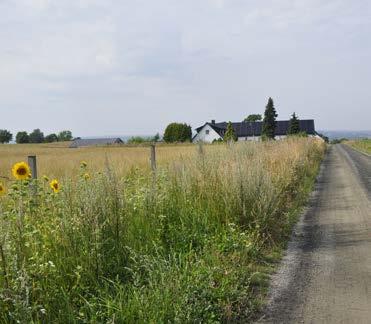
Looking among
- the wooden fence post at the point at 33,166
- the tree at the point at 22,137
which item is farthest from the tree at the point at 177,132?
the wooden fence post at the point at 33,166

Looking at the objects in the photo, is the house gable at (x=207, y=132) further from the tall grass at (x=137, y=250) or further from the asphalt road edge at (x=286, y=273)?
the tall grass at (x=137, y=250)

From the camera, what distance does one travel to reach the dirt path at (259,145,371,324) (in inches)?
177

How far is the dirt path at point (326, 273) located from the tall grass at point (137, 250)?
0.28 m

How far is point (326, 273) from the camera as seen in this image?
573 cm

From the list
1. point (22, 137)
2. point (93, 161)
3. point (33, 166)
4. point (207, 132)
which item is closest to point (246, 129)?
point (207, 132)

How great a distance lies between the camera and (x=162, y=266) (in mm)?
4551

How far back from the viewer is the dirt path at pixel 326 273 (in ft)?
14.8

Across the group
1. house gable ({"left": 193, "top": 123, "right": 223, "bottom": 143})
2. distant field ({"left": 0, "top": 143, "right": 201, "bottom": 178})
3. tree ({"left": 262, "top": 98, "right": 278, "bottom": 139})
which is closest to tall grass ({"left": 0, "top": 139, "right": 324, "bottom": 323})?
distant field ({"left": 0, "top": 143, "right": 201, "bottom": 178})

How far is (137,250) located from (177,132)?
92.4 meters

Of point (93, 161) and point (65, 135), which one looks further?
point (65, 135)

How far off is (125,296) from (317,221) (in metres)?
6.05

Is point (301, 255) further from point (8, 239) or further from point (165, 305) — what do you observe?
point (8, 239)

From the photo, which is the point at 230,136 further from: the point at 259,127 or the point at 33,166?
the point at 259,127

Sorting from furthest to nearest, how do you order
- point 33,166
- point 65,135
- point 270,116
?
point 65,135 → point 270,116 → point 33,166
